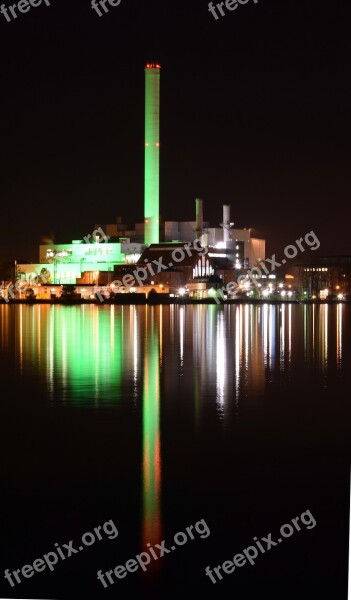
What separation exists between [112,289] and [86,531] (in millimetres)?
61502

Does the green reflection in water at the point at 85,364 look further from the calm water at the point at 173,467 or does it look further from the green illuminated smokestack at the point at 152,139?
the green illuminated smokestack at the point at 152,139

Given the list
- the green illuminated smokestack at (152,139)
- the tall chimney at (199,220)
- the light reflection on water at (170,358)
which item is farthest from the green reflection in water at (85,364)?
the tall chimney at (199,220)

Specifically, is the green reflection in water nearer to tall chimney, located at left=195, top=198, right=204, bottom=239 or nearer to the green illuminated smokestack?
the green illuminated smokestack

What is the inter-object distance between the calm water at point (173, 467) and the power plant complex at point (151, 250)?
53.2 meters

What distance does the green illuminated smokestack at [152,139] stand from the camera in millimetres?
71188

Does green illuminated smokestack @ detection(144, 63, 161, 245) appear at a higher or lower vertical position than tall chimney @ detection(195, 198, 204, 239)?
higher

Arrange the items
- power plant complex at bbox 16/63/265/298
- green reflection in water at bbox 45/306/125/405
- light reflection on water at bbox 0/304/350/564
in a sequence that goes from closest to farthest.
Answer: light reflection on water at bbox 0/304/350/564
green reflection in water at bbox 45/306/125/405
power plant complex at bbox 16/63/265/298

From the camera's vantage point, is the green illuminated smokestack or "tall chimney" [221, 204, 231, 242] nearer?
the green illuminated smokestack

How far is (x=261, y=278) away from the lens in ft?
266

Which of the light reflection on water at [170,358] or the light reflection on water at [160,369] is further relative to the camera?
the light reflection on water at [170,358]

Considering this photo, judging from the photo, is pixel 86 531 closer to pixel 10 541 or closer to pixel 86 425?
pixel 10 541

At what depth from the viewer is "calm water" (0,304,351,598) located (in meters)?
5.38

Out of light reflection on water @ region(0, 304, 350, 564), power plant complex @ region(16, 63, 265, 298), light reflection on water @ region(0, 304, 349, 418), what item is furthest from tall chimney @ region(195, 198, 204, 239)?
light reflection on water @ region(0, 304, 350, 564)

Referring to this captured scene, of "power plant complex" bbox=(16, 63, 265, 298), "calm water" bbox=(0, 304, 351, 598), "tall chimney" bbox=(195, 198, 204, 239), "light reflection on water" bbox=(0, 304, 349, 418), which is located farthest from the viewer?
"tall chimney" bbox=(195, 198, 204, 239)
